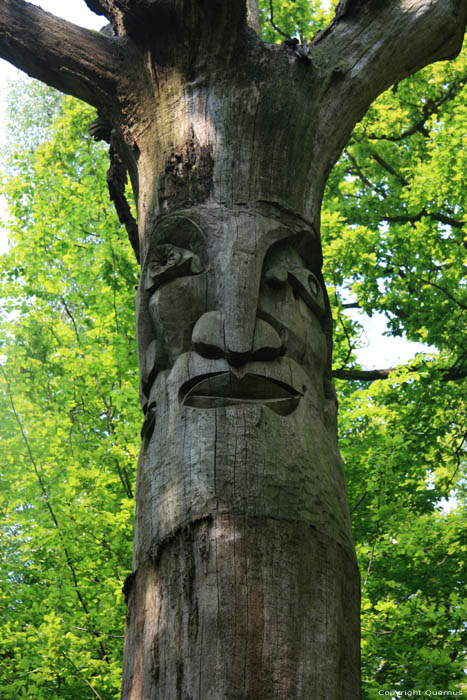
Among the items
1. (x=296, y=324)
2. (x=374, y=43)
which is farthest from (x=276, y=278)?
(x=374, y=43)

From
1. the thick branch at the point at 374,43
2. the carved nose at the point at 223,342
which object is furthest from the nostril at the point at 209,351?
the thick branch at the point at 374,43

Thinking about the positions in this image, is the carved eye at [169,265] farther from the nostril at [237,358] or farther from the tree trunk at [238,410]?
the nostril at [237,358]

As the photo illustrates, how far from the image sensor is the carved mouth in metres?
2.64

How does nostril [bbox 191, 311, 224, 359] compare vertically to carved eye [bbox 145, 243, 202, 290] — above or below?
below

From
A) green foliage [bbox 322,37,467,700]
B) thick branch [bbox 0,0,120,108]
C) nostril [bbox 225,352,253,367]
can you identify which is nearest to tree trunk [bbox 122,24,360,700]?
nostril [bbox 225,352,253,367]

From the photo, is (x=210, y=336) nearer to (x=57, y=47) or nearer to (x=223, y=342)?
(x=223, y=342)

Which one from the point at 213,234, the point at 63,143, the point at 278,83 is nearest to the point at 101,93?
the point at 278,83

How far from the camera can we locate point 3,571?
8.05 metres

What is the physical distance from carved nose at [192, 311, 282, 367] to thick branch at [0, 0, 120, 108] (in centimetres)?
158

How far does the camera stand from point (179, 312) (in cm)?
290

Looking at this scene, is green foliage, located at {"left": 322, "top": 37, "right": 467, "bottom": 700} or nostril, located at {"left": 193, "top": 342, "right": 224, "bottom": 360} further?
green foliage, located at {"left": 322, "top": 37, "right": 467, "bottom": 700}

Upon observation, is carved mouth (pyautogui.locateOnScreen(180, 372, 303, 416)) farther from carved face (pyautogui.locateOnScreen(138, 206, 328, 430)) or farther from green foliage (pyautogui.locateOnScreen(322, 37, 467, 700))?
green foliage (pyautogui.locateOnScreen(322, 37, 467, 700))

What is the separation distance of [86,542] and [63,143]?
7.75 meters

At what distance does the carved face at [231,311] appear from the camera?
2695mm
